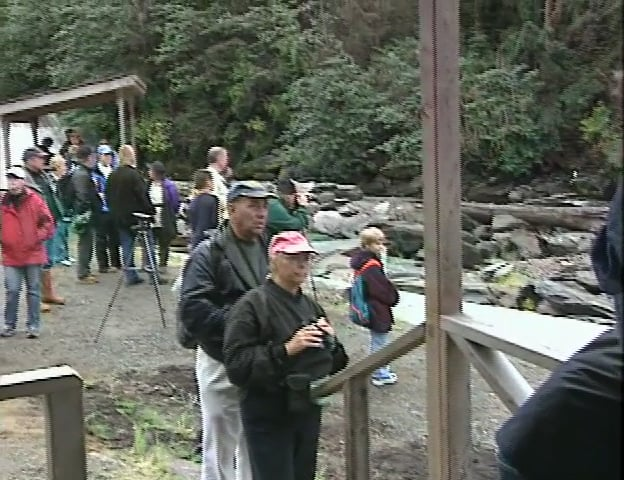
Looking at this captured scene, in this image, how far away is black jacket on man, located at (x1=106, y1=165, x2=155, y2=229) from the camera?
289 inches

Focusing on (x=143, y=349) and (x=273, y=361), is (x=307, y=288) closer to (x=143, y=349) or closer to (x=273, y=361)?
(x=143, y=349)

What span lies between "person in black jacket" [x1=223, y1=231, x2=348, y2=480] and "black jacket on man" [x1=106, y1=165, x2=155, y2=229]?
16.2 feet

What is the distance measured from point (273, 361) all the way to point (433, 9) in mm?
1082

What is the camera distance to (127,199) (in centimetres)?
747

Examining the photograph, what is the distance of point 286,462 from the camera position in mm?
2627

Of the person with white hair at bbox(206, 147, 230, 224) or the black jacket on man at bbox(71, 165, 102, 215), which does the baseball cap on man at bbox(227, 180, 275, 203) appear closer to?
the person with white hair at bbox(206, 147, 230, 224)

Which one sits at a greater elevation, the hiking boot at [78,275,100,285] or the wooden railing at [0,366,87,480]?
the wooden railing at [0,366,87,480]

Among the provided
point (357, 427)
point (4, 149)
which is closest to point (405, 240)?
point (4, 149)

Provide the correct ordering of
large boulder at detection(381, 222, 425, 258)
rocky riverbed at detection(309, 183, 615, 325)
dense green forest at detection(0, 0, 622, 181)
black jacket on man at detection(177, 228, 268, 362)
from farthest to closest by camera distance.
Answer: dense green forest at detection(0, 0, 622, 181) → large boulder at detection(381, 222, 425, 258) → rocky riverbed at detection(309, 183, 615, 325) → black jacket on man at detection(177, 228, 268, 362)

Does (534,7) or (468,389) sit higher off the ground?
(534,7)

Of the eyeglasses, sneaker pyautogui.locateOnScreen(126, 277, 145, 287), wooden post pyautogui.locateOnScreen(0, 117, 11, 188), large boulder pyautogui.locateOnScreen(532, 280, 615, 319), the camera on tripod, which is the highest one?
wooden post pyautogui.locateOnScreen(0, 117, 11, 188)

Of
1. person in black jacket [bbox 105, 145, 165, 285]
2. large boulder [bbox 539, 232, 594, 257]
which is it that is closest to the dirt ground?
person in black jacket [bbox 105, 145, 165, 285]

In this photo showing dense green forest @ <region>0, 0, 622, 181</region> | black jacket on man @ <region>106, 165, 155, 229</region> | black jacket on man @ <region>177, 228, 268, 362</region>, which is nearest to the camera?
black jacket on man @ <region>177, 228, 268, 362</region>

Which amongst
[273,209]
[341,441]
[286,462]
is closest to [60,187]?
[273,209]
